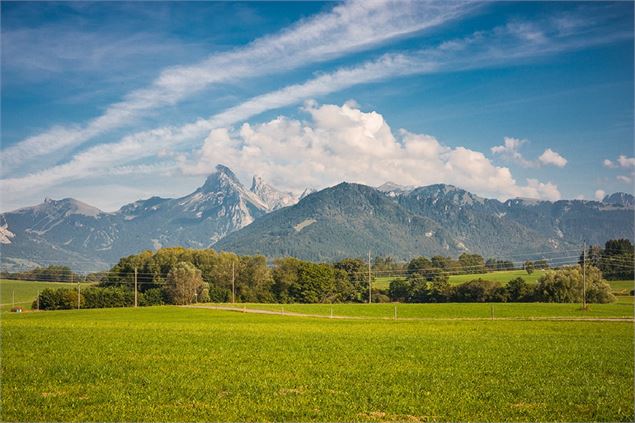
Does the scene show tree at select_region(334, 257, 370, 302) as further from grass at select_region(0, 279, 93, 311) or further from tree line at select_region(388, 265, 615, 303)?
grass at select_region(0, 279, 93, 311)

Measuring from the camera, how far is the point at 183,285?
138 meters

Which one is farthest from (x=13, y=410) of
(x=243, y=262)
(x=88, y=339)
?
(x=243, y=262)

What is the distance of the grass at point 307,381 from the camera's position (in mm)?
15156

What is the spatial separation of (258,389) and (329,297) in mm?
137893

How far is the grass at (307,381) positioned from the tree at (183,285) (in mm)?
108248

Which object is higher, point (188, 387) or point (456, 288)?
point (188, 387)

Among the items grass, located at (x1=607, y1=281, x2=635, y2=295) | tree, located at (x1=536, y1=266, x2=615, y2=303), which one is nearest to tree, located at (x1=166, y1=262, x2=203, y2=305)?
tree, located at (x1=536, y1=266, x2=615, y2=303)

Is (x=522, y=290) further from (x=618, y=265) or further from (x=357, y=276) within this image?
(x=618, y=265)

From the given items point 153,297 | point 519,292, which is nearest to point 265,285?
point 153,297

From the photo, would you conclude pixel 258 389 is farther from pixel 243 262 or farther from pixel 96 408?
pixel 243 262

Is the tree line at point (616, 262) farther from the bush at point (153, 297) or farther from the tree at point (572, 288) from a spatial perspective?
the bush at point (153, 297)

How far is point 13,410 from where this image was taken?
14766 millimetres

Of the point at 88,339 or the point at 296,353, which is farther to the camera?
the point at 88,339

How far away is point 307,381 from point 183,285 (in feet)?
410
